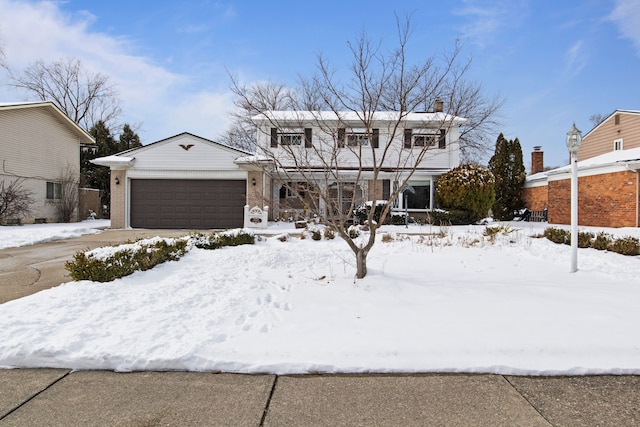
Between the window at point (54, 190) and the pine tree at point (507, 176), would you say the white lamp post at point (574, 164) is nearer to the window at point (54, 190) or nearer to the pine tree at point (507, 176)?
Answer: the pine tree at point (507, 176)

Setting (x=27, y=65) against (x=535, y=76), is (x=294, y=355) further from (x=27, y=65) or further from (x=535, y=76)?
(x=27, y=65)

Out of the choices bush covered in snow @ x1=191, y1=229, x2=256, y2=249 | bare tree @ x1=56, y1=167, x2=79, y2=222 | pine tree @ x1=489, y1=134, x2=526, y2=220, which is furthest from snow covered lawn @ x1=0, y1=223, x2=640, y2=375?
bare tree @ x1=56, y1=167, x2=79, y2=222

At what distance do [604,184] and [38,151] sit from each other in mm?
24938

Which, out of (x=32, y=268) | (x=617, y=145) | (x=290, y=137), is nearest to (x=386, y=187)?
(x=617, y=145)

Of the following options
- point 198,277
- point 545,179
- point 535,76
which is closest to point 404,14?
point 198,277

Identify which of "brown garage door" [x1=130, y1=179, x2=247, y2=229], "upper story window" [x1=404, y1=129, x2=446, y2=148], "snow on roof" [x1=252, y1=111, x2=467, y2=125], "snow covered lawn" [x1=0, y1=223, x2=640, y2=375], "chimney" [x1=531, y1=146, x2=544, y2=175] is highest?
"chimney" [x1=531, y1=146, x2=544, y2=175]

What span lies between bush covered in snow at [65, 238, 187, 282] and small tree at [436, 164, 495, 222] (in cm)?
1314

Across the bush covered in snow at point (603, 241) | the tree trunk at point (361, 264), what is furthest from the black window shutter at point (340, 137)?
the bush covered in snow at point (603, 241)

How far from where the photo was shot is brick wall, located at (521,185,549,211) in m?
19.9

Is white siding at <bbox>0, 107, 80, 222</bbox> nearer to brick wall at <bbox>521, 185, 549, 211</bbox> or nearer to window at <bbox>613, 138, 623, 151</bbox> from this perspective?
brick wall at <bbox>521, 185, 549, 211</bbox>

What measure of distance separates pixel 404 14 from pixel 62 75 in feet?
116

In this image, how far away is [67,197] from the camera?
1841 centimetres

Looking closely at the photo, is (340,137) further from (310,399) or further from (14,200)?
(14,200)

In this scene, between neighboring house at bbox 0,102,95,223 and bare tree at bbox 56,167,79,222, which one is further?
bare tree at bbox 56,167,79,222
